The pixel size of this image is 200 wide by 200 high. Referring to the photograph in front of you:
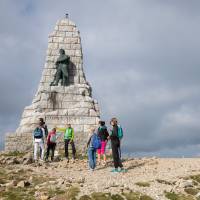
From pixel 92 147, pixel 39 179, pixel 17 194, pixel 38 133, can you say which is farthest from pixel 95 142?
pixel 17 194

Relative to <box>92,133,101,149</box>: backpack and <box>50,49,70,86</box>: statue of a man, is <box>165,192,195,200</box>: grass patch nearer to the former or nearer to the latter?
<box>92,133,101,149</box>: backpack

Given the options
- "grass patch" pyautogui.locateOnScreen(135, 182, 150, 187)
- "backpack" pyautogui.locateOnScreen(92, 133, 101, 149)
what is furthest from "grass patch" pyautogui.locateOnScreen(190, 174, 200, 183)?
"backpack" pyautogui.locateOnScreen(92, 133, 101, 149)

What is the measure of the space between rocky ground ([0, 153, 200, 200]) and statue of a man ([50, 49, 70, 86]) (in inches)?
490

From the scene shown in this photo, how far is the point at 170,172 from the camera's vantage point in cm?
1864

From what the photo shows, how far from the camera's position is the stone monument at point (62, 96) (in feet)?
A: 95.5

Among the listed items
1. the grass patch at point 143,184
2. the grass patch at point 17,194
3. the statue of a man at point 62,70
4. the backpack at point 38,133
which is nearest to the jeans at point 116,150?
the grass patch at point 143,184

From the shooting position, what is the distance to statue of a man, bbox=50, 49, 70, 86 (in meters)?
32.9

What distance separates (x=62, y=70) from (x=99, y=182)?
58.8ft

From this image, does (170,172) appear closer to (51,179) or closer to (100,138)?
(100,138)

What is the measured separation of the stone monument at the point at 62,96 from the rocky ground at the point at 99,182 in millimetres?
7848

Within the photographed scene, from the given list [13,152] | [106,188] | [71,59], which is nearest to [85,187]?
[106,188]

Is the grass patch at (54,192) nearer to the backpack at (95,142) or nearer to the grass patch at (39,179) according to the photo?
the grass patch at (39,179)

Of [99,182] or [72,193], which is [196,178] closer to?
[99,182]

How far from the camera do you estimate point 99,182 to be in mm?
15859
